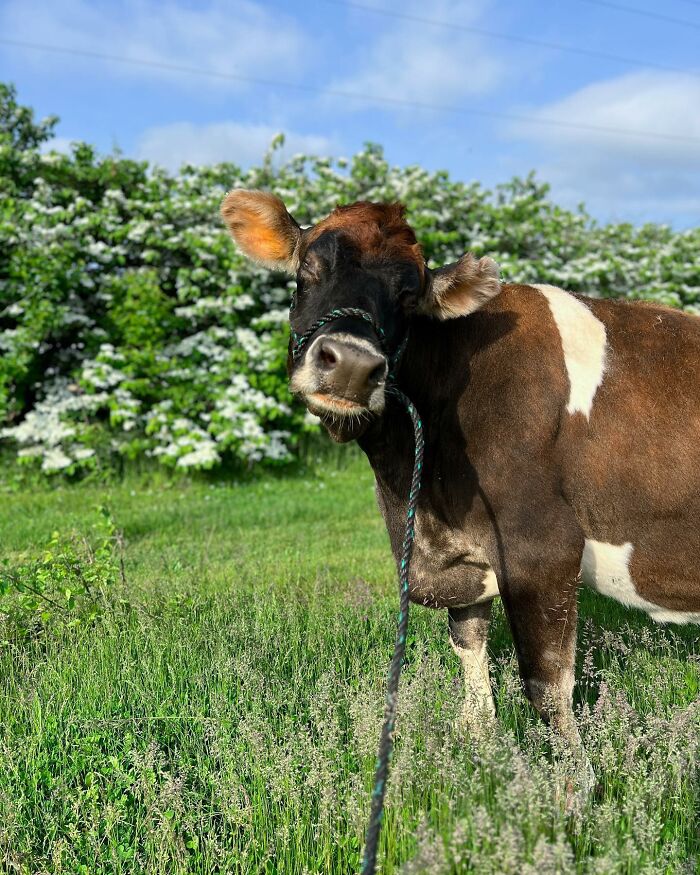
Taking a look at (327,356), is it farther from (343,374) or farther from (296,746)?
(296,746)

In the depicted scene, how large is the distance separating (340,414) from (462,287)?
33.8 inches

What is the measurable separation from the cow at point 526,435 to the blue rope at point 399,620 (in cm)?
5

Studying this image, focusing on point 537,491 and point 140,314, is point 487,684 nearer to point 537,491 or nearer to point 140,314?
point 537,491

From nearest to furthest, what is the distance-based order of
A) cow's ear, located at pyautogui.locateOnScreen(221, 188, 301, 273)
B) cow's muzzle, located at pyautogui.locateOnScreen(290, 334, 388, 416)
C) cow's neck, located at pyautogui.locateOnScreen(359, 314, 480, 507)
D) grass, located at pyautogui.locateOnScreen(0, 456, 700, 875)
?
grass, located at pyautogui.locateOnScreen(0, 456, 700, 875)
cow's muzzle, located at pyautogui.locateOnScreen(290, 334, 388, 416)
cow's neck, located at pyautogui.locateOnScreen(359, 314, 480, 507)
cow's ear, located at pyautogui.locateOnScreen(221, 188, 301, 273)

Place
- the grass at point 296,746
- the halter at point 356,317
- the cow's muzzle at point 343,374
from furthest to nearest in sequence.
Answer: the halter at point 356,317 → the cow's muzzle at point 343,374 → the grass at point 296,746

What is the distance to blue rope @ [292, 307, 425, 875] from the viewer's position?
2125 mm

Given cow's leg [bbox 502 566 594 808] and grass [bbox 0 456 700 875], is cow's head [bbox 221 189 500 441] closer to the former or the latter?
cow's leg [bbox 502 566 594 808]

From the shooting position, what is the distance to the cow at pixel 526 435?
332 cm

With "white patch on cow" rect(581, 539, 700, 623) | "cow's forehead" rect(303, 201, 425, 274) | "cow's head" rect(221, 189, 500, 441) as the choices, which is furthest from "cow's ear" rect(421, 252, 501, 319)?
"white patch on cow" rect(581, 539, 700, 623)

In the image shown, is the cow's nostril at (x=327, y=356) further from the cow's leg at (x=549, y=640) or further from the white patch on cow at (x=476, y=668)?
the white patch on cow at (x=476, y=668)

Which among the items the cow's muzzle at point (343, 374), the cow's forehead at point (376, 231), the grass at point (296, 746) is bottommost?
the grass at point (296, 746)

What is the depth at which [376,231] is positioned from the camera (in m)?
3.48

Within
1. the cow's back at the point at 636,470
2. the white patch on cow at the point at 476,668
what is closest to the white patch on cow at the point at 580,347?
the cow's back at the point at 636,470

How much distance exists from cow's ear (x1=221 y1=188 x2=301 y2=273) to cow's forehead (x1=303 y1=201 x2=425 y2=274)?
28 centimetres
